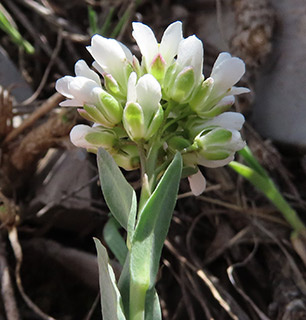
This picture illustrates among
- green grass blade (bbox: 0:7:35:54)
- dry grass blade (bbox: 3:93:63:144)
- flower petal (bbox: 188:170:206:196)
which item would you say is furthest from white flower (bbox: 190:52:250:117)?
green grass blade (bbox: 0:7:35:54)

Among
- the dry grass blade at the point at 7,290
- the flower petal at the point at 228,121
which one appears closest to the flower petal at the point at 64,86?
the flower petal at the point at 228,121

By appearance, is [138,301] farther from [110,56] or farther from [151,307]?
[110,56]

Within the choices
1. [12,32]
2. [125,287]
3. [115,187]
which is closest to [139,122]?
[115,187]

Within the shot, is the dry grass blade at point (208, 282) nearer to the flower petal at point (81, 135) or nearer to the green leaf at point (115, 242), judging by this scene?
the green leaf at point (115, 242)

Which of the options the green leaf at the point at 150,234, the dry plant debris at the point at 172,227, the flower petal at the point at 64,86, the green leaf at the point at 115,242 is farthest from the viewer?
the dry plant debris at the point at 172,227

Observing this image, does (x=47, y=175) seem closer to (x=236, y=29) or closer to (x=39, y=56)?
(x=39, y=56)

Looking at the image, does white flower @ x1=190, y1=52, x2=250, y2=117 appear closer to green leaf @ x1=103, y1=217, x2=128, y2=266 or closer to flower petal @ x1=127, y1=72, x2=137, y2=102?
flower petal @ x1=127, y1=72, x2=137, y2=102
